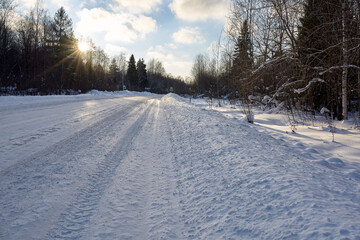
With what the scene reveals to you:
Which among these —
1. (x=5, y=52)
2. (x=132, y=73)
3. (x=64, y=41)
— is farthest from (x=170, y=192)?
(x=132, y=73)

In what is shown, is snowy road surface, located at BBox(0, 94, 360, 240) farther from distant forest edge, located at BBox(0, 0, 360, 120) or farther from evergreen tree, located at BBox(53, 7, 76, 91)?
evergreen tree, located at BBox(53, 7, 76, 91)

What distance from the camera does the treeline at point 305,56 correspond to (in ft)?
19.0

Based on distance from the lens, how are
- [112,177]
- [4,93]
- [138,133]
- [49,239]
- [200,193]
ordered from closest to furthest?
[49,239]
[200,193]
[112,177]
[138,133]
[4,93]

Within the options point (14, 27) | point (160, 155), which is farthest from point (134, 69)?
point (160, 155)

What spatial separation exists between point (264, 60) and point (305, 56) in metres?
2.96

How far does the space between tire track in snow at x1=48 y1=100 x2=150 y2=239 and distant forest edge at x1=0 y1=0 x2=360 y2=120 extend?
6363mm

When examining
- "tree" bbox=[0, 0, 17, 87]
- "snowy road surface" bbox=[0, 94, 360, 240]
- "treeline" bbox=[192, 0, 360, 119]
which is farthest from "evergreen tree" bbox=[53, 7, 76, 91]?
"snowy road surface" bbox=[0, 94, 360, 240]

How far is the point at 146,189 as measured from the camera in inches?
108

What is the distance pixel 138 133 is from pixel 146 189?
10.5 ft

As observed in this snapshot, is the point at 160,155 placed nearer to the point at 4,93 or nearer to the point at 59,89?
the point at 4,93

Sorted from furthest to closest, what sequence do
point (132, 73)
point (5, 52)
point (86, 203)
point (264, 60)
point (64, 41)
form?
1. point (132, 73)
2. point (64, 41)
3. point (5, 52)
4. point (264, 60)
5. point (86, 203)

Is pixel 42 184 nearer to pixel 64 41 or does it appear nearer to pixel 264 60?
pixel 264 60

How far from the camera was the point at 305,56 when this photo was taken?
24.2 feet

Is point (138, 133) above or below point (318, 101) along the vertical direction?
below
